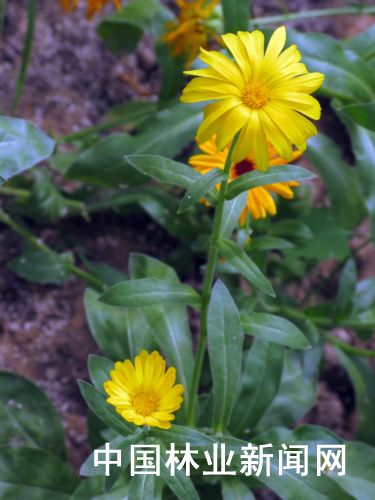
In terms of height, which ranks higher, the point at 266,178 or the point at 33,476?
the point at 266,178

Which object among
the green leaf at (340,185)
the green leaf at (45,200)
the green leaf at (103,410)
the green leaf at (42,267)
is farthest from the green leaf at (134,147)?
the green leaf at (103,410)

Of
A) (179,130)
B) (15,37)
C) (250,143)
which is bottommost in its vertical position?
(250,143)

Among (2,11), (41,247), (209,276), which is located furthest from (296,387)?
(2,11)

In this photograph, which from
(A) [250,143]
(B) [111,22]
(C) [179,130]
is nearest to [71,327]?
(C) [179,130]

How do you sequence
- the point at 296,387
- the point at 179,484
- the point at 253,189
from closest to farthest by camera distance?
the point at 179,484, the point at 253,189, the point at 296,387

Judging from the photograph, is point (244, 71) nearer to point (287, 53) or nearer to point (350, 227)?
point (287, 53)

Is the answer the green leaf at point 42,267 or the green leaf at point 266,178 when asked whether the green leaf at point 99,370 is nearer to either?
the green leaf at point 266,178

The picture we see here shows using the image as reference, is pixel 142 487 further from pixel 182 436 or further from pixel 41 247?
pixel 41 247
